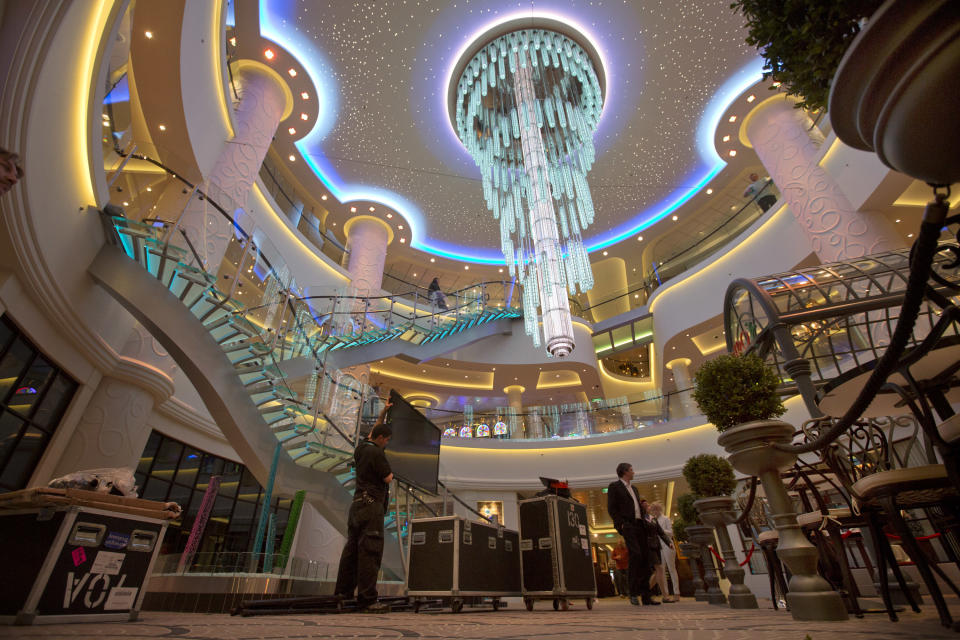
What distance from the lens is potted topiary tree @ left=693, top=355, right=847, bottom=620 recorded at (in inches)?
76.7

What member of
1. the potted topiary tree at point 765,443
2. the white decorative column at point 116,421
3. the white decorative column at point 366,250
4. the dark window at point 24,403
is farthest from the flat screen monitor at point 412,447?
the white decorative column at point 366,250

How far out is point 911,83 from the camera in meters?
0.82

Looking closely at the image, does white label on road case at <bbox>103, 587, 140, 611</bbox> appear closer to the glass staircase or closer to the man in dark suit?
the glass staircase

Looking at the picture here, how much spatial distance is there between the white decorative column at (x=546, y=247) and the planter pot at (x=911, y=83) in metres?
6.57

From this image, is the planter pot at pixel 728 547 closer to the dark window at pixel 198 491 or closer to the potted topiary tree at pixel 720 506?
the potted topiary tree at pixel 720 506

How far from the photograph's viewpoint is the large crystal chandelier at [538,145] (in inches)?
322

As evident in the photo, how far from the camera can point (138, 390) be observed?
618 centimetres

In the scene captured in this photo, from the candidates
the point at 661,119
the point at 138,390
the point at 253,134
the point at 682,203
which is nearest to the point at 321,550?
the point at 138,390

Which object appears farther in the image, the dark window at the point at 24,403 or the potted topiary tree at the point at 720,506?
the dark window at the point at 24,403

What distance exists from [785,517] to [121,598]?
3652mm

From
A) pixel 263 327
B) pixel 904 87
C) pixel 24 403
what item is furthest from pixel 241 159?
pixel 904 87

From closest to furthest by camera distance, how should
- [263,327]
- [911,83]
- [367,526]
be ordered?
[911,83] → [367,526] → [263,327]

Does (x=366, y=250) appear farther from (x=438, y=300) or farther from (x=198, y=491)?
(x=198, y=491)

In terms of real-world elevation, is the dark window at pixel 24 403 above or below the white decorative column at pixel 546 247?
below
